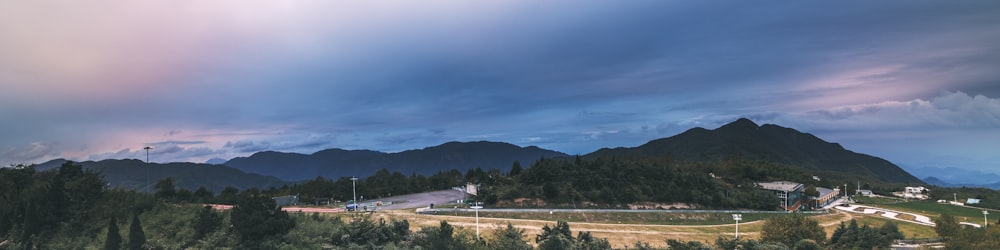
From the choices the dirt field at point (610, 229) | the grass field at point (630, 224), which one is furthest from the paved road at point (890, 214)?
the dirt field at point (610, 229)

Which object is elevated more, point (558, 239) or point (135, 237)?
point (135, 237)

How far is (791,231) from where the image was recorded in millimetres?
38062

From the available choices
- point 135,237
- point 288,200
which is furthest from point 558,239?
point 288,200

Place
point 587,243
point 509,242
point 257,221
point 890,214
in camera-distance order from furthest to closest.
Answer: point 890,214
point 257,221
point 587,243
point 509,242

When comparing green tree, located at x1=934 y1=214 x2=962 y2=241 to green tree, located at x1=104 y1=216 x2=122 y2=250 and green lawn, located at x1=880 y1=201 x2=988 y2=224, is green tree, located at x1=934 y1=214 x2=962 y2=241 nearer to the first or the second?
green lawn, located at x1=880 y1=201 x2=988 y2=224

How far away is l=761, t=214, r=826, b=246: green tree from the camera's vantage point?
37.8m

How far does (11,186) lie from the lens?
47.3 metres

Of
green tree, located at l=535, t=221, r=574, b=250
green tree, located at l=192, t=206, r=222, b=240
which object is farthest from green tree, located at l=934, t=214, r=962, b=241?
green tree, located at l=192, t=206, r=222, b=240

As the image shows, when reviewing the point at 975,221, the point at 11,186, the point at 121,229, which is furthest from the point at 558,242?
the point at 975,221

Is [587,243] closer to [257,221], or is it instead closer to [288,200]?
[257,221]

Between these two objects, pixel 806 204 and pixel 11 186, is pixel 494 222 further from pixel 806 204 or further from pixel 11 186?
pixel 806 204

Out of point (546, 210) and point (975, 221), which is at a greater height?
point (546, 210)

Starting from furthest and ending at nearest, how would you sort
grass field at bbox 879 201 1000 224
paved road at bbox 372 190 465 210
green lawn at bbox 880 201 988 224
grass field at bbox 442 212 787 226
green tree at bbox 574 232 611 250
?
green lawn at bbox 880 201 988 224, grass field at bbox 879 201 1000 224, paved road at bbox 372 190 465 210, grass field at bbox 442 212 787 226, green tree at bbox 574 232 611 250

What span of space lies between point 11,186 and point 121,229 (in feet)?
69.0
